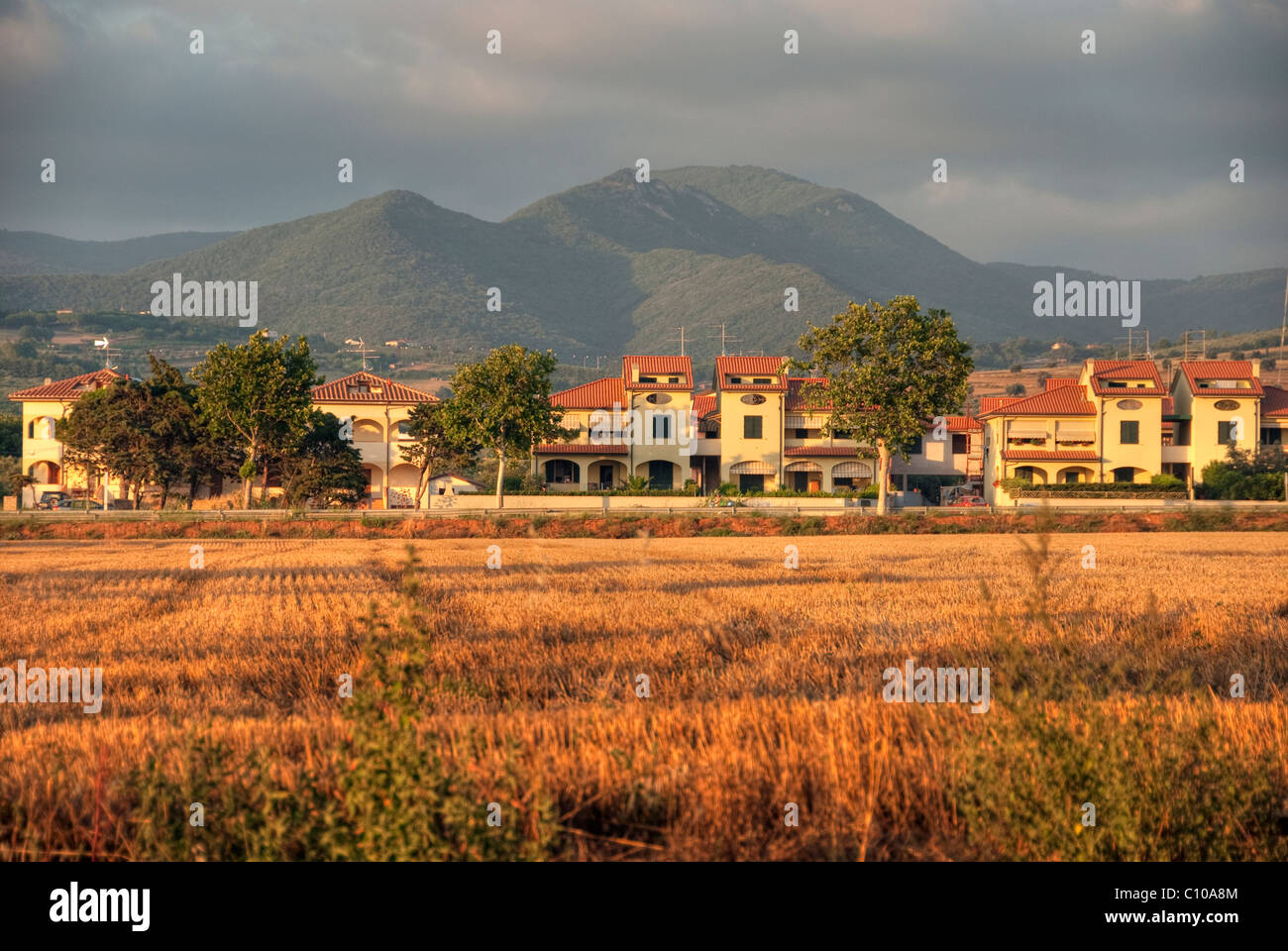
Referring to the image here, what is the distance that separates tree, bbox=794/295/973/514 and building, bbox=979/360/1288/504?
14.0 meters

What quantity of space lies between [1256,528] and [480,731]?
49.6 metres

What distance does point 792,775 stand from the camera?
706cm

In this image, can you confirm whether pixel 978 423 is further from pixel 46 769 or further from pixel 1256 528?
pixel 46 769

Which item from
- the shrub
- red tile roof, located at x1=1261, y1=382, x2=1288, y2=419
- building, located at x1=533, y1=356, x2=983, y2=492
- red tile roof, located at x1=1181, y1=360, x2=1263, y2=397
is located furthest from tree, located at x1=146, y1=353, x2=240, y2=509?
red tile roof, located at x1=1261, y1=382, x2=1288, y2=419

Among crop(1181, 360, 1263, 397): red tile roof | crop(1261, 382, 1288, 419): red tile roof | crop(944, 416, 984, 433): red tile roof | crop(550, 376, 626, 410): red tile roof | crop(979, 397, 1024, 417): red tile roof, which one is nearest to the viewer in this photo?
crop(1181, 360, 1263, 397): red tile roof

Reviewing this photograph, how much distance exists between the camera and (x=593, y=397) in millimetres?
71562

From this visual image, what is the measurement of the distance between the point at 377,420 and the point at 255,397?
15511mm

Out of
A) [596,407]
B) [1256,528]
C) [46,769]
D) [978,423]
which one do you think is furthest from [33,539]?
[978,423]

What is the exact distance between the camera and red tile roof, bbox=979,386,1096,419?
2783 inches

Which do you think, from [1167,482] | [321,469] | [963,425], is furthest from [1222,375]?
[321,469]

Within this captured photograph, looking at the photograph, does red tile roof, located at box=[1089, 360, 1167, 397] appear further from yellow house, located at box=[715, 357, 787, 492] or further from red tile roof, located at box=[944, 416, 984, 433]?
yellow house, located at box=[715, 357, 787, 492]

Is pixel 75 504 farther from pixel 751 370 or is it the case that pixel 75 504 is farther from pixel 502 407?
pixel 751 370
